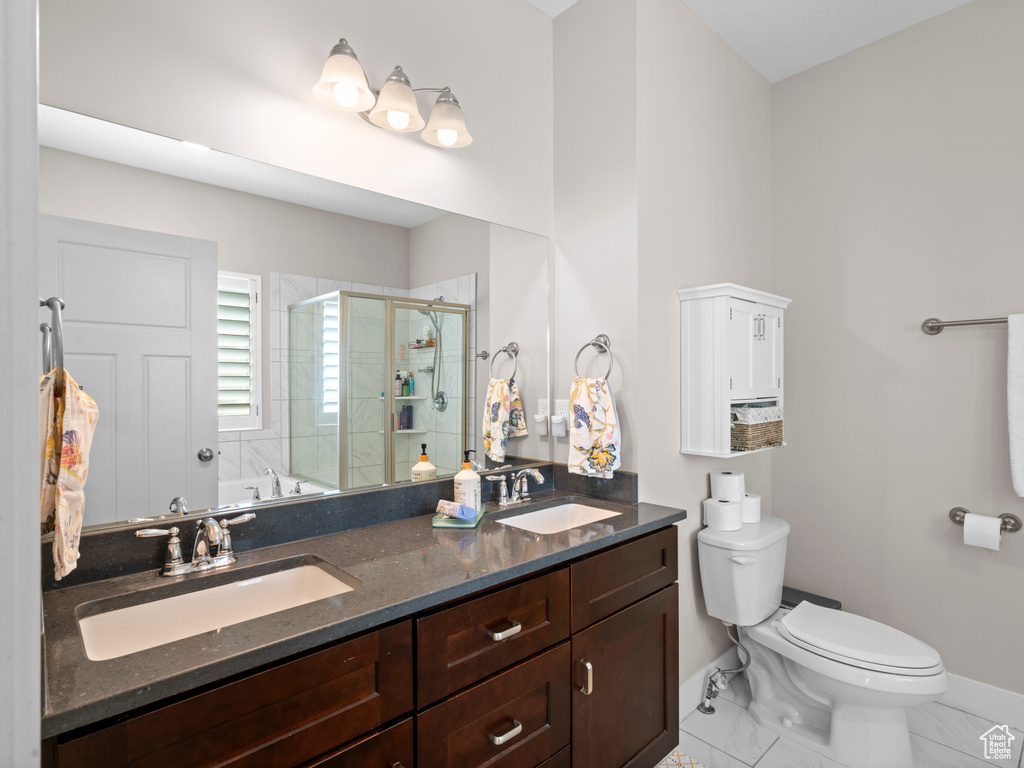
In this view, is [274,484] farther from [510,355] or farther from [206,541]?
[510,355]

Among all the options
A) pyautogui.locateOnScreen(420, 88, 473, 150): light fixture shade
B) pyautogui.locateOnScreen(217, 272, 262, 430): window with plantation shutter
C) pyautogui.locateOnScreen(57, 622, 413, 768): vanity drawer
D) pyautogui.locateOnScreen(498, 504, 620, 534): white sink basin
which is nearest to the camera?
pyautogui.locateOnScreen(57, 622, 413, 768): vanity drawer

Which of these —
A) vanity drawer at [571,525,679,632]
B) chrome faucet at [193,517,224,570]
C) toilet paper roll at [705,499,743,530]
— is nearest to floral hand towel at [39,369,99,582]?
chrome faucet at [193,517,224,570]

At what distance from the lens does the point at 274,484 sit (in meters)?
1.47

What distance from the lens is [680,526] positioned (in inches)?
83.9

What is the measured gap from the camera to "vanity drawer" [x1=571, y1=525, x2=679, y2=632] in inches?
58.3

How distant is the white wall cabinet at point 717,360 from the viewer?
205 cm

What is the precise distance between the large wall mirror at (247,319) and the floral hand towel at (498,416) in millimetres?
43

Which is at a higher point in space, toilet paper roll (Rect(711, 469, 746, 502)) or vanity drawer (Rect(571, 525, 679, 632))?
toilet paper roll (Rect(711, 469, 746, 502))

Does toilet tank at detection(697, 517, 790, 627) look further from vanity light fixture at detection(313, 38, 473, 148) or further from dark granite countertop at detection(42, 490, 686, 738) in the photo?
vanity light fixture at detection(313, 38, 473, 148)

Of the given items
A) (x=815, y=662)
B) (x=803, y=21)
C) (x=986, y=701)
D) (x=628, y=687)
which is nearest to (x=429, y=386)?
(x=628, y=687)

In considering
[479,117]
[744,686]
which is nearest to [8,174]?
[479,117]

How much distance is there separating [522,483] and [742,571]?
886 millimetres

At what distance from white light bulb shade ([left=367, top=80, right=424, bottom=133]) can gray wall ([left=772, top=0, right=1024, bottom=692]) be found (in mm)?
1948

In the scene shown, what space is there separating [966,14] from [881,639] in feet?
7.94
